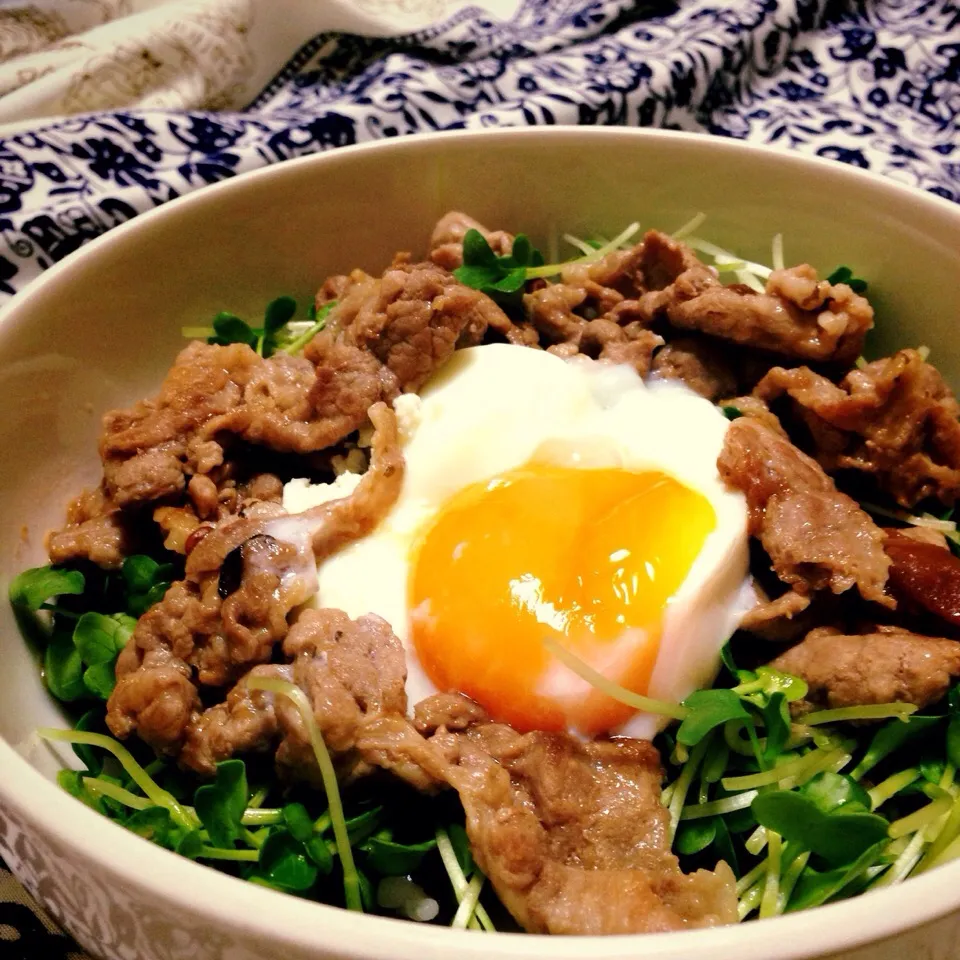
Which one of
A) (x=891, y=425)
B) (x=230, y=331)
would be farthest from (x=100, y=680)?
(x=891, y=425)

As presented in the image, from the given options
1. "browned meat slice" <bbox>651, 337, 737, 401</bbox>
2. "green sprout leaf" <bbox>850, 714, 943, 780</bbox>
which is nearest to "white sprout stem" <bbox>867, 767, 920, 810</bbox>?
"green sprout leaf" <bbox>850, 714, 943, 780</bbox>

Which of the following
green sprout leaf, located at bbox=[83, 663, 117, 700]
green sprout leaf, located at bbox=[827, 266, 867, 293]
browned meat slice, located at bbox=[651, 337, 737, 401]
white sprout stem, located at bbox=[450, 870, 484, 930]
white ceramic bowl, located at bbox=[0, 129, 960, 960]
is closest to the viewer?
white ceramic bowl, located at bbox=[0, 129, 960, 960]

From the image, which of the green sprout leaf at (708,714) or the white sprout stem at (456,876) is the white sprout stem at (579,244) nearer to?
the green sprout leaf at (708,714)

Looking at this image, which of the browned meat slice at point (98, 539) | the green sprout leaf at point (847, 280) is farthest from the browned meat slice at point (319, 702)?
the green sprout leaf at point (847, 280)

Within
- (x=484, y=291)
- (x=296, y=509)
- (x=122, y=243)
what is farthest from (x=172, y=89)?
(x=296, y=509)

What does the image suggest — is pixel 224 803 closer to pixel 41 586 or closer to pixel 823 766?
pixel 41 586

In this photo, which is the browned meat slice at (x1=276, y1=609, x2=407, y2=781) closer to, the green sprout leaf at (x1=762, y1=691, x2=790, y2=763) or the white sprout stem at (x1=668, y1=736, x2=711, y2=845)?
the white sprout stem at (x1=668, y1=736, x2=711, y2=845)
